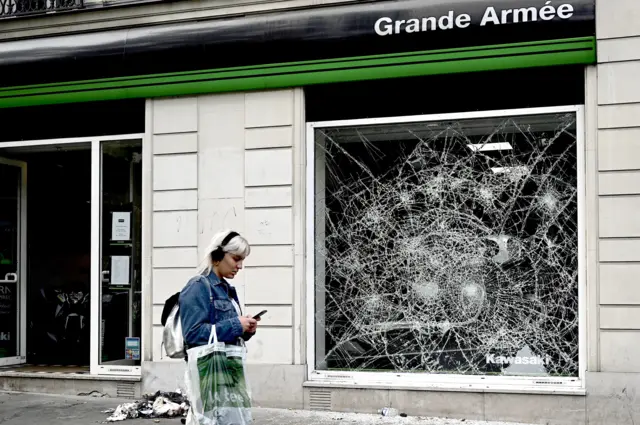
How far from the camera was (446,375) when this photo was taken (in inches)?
353

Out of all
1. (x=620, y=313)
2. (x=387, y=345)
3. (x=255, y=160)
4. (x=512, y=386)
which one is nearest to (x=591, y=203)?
(x=620, y=313)

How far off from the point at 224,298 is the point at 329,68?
4.64 m

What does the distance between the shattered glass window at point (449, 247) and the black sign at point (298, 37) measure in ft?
2.93

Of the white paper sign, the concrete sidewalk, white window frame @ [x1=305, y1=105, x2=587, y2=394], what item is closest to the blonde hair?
the concrete sidewalk

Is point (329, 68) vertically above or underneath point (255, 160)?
above

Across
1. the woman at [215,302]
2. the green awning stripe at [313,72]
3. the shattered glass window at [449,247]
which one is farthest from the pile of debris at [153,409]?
the woman at [215,302]

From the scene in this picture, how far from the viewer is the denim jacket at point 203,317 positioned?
490 centimetres

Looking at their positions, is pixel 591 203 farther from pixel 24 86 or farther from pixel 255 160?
pixel 24 86

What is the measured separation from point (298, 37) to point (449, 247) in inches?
108

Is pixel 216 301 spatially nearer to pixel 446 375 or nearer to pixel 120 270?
pixel 446 375

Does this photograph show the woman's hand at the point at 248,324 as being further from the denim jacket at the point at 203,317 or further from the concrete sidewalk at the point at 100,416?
the concrete sidewalk at the point at 100,416

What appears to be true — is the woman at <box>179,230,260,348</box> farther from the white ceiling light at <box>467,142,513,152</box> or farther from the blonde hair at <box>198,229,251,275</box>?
the white ceiling light at <box>467,142,513,152</box>

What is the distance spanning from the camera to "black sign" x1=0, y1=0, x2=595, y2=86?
8.55 m

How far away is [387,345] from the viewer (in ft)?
30.4
